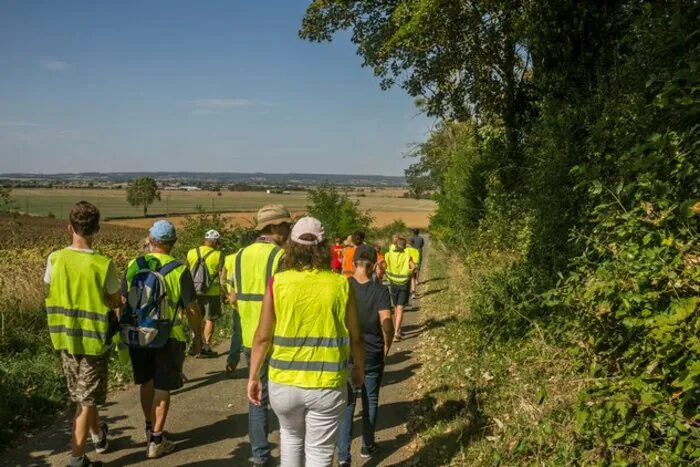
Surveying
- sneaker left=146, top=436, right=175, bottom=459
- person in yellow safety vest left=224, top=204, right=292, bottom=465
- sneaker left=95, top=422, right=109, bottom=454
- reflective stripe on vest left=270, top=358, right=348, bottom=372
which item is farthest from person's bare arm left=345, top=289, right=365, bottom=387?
sneaker left=95, top=422, right=109, bottom=454

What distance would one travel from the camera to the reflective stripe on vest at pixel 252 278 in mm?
4453

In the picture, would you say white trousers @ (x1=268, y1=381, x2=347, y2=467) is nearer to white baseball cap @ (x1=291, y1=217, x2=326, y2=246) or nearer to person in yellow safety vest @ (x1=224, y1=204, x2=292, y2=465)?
white baseball cap @ (x1=291, y1=217, x2=326, y2=246)

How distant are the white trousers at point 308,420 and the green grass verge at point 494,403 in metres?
1.48

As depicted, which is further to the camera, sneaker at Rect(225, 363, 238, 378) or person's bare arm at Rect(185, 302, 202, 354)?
sneaker at Rect(225, 363, 238, 378)

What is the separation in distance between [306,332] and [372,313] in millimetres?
1700

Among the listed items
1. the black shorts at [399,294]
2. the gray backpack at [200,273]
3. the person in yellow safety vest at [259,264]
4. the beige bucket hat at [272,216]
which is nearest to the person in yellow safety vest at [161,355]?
the person in yellow safety vest at [259,264]

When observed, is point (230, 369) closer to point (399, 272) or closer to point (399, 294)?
point (399, 294)

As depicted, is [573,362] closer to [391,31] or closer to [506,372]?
[506,372]

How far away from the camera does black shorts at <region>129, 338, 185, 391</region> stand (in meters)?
4.71

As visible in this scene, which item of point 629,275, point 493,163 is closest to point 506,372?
point 629,275

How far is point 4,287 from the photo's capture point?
866cm

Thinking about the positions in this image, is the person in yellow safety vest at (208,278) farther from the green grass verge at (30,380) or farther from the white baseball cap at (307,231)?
the white baseball cap at (307,231)

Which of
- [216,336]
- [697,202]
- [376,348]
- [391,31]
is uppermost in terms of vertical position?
[391,31]

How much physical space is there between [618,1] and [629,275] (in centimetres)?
→ 665
